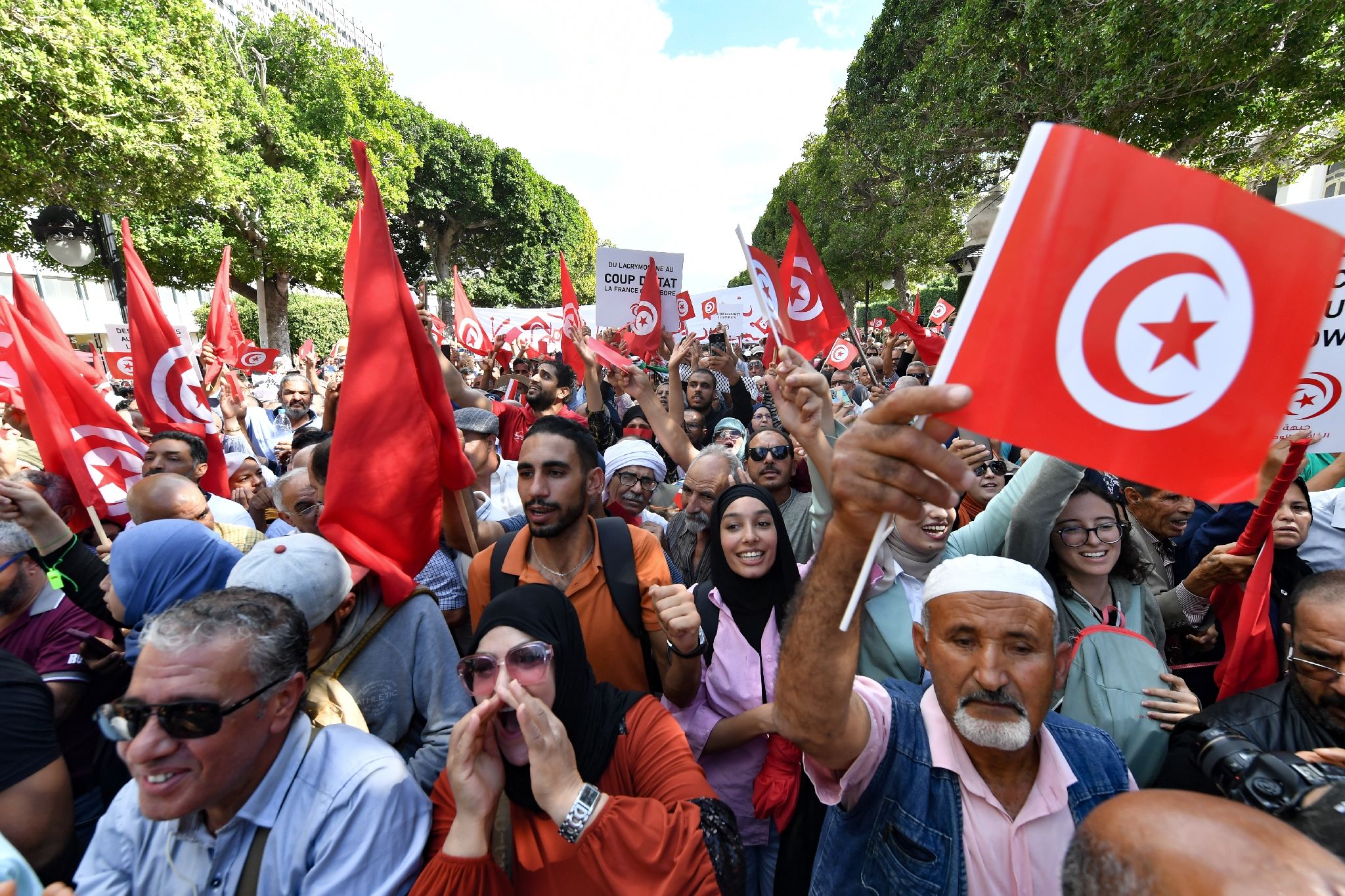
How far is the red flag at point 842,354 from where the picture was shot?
8.91 metres

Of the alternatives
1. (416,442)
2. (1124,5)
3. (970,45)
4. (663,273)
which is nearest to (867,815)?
(416,442)

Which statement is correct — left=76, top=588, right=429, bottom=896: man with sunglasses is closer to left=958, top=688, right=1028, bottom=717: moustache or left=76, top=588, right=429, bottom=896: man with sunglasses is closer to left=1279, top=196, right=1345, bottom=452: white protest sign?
left=958, top=688, right=1028, bottom=717: moustache

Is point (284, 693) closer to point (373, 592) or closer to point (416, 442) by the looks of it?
point (373, 592)

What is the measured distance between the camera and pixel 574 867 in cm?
149

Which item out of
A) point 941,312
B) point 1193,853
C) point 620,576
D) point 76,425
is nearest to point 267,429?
point 76,425

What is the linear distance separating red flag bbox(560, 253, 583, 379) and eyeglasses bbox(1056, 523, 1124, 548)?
13.3 feet

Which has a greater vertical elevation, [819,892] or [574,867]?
[574,867]

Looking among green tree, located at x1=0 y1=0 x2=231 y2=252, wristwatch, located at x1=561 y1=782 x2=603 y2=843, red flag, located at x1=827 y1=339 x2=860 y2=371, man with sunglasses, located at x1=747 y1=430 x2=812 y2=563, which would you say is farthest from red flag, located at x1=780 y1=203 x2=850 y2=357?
green tree, located at x1=0 y1=0 x2=231 y2=252

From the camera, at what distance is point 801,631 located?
1.33 meters

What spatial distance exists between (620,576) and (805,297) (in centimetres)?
422

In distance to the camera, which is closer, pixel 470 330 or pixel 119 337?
pixel 119 337

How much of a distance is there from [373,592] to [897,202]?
24211mm

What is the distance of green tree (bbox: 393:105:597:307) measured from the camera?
3484 cm

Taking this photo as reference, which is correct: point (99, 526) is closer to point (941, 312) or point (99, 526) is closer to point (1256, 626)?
point (1256, 626)
